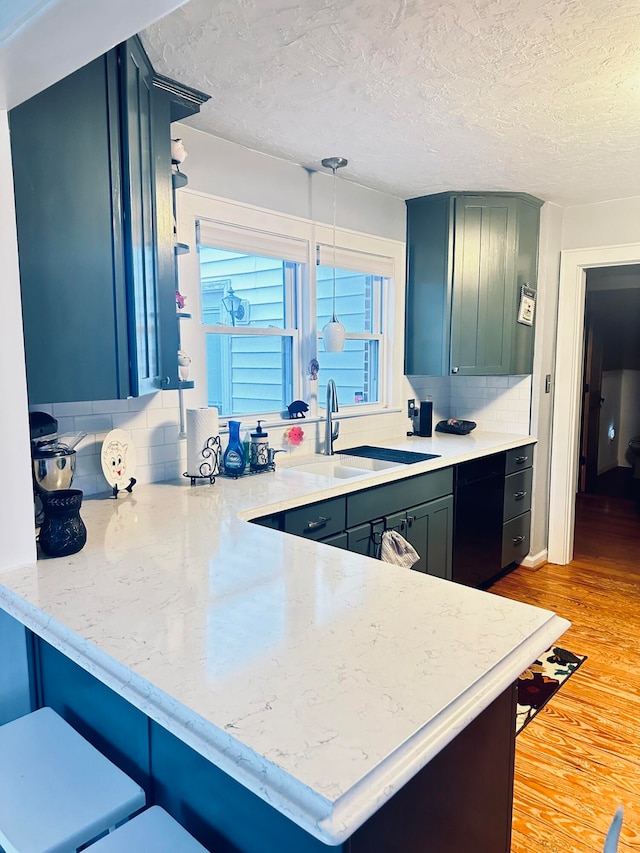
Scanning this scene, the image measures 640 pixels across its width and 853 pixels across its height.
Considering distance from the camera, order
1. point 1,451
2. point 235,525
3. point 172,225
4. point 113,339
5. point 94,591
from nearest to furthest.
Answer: point 94,591
point 1,451
point 113,339
point 235,525
point 172,225

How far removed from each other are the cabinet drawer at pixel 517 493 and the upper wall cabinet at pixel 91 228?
2.55 meters

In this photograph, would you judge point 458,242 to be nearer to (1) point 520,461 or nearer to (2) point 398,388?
(2) point 398,388

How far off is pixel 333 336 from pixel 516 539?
72.8 inches

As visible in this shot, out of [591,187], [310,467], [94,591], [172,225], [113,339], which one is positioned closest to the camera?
[94,591]

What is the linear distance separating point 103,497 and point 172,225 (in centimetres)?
100

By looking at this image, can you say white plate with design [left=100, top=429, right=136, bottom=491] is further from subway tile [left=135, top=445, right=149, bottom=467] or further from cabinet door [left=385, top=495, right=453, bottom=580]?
cabinet door [left=385, top=495, right=453, bottom=580]

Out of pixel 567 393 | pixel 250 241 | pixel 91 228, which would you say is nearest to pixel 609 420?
pixel 567 393

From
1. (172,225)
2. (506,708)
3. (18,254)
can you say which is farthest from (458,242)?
(506,708)

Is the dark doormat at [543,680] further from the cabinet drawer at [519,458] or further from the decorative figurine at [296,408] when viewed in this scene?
the decorative figurine at [296,408]

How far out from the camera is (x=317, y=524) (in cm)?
235

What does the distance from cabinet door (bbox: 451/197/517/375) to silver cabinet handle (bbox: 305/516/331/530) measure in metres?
1.72

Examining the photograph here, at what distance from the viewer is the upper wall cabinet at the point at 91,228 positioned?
1.53m

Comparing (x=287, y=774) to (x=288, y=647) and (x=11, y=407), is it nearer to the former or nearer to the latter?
(x=288, y=647)

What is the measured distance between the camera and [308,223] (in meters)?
3.14
